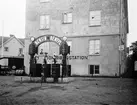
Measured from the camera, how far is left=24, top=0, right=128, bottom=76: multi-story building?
2016cm

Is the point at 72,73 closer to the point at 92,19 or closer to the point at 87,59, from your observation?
the point at 87,59

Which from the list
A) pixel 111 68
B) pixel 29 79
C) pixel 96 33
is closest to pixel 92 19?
pixel 96 33

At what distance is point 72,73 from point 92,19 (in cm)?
666

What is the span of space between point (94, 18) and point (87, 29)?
1481mm

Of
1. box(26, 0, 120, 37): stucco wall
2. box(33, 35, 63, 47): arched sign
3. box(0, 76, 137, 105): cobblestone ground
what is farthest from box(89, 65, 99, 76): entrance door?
box(0, 76, 137, 105): cobblestone ground

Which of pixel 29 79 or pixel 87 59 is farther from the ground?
pixel 87 59

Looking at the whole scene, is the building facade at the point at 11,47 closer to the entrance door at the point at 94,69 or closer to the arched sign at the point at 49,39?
the entrance door at the point at 94,69

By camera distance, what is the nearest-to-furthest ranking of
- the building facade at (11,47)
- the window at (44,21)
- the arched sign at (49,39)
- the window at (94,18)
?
the arched sign at (49,39) → the window at (94,18) → the window at (44,21) → the building facade at (11,47)

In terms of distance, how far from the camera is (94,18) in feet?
70.2

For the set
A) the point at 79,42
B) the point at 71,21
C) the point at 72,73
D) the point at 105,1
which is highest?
the point at 105,1

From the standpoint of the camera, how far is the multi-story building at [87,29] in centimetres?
2016

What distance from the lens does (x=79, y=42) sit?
71.2ft

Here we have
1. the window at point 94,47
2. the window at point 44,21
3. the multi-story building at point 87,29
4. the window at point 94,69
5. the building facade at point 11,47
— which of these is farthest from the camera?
the building facade at point 11,47

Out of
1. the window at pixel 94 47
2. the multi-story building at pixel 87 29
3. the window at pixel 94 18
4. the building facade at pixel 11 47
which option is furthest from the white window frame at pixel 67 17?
the building facade at pixel 11 47
